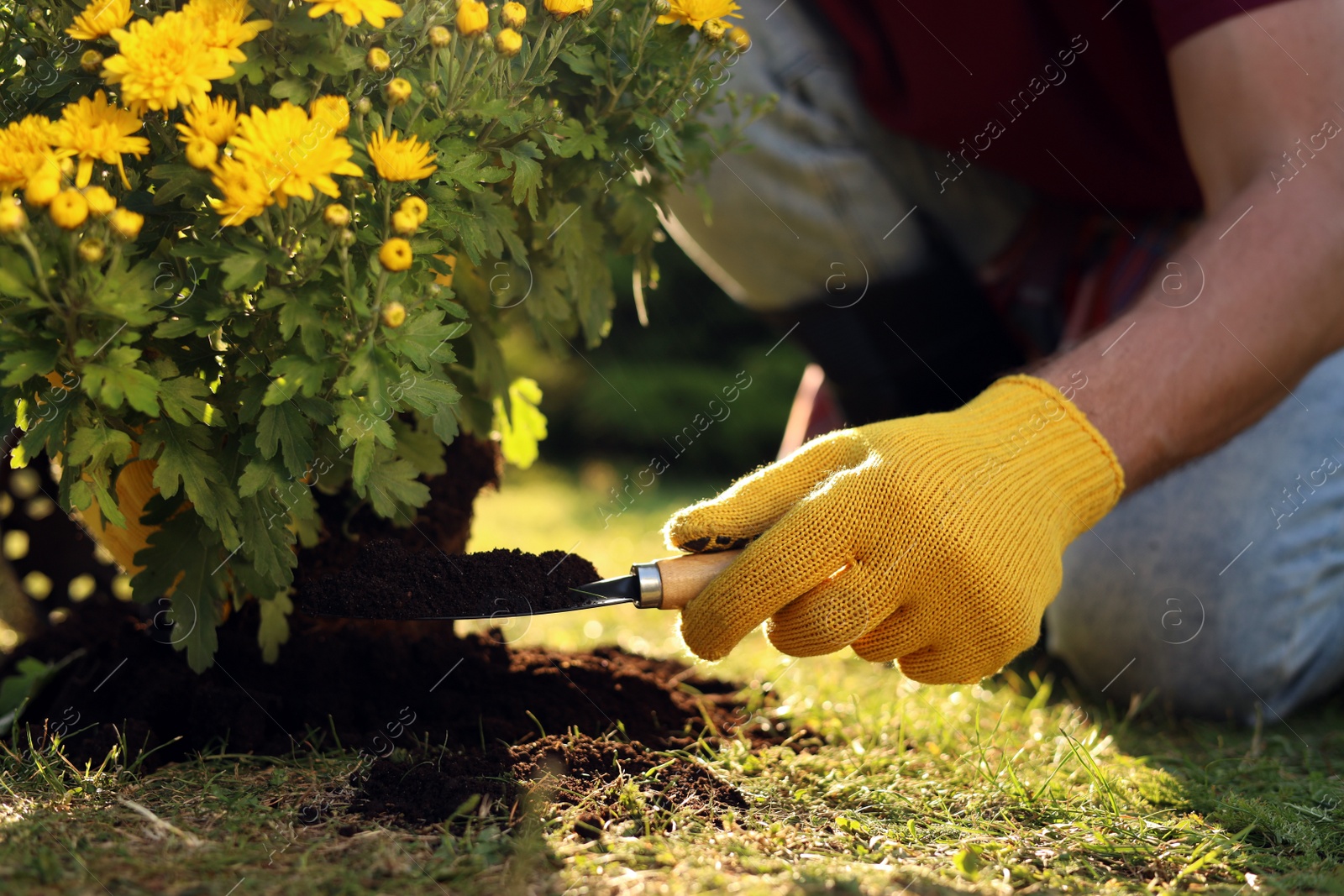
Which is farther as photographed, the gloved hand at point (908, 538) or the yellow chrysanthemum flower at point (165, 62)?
the gloved hand at point (908, 538)

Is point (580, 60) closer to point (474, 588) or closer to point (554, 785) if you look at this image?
point (474, 588)

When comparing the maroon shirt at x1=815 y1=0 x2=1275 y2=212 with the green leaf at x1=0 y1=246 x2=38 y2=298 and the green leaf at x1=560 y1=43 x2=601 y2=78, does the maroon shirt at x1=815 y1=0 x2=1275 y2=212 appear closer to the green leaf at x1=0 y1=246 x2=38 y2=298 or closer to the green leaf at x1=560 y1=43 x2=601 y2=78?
the green leaf at x1=560 y1=43 x2=601 y2=78

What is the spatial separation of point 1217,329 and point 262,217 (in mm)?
1698

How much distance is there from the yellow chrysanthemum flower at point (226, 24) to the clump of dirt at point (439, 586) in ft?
2.25

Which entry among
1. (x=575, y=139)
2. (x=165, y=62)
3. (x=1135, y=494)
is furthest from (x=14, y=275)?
(x=1135, y=494)

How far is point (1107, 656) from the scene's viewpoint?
2.54 metres

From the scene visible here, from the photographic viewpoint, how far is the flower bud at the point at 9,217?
3.51ft

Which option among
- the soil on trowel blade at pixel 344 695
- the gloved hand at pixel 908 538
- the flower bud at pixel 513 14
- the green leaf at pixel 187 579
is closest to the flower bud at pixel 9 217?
the green leaf at pixel 187 579

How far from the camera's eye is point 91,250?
3.69ft

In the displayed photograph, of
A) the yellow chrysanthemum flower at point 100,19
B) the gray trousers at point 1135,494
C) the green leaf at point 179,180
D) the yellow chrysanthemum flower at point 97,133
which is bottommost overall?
the gray trousers at point 1135,494

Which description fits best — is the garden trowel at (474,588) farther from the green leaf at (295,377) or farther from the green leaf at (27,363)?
the green leaf at (27,363)

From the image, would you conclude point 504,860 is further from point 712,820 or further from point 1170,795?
point 1170,795

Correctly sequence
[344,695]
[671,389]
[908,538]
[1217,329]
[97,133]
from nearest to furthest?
[97,133] → [908,538] → [344,695] → [1217,329] → [671,389]

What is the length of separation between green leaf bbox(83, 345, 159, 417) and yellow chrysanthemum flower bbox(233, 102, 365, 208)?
0.27 meters
